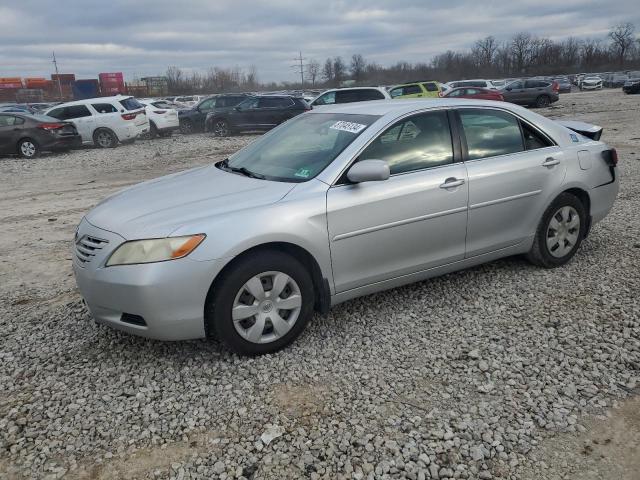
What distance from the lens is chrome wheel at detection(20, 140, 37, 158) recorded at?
15.6 meters

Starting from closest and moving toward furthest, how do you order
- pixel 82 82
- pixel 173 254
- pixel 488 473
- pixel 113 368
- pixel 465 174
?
pixel 488 473, pixel 173 254, pixel 113 368, pixel 465 174, pixel 82 82

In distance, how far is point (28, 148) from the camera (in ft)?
51.6

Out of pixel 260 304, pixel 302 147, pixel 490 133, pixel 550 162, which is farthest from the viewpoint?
pixel 550 162

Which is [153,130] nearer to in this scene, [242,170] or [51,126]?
[51,126]

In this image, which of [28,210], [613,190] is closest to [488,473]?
[613,190]

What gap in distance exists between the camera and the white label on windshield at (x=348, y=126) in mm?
3969

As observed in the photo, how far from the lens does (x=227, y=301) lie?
326 cm

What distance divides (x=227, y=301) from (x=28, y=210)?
22.6 feet

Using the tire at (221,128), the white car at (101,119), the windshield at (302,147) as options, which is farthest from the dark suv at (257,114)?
the windshield at (302,147)

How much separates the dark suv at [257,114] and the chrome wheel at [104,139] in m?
4.16

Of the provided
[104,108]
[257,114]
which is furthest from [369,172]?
[257,114]

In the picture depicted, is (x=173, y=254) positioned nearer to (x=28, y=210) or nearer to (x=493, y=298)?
(x=493, y=298)

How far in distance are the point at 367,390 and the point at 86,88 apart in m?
68.3

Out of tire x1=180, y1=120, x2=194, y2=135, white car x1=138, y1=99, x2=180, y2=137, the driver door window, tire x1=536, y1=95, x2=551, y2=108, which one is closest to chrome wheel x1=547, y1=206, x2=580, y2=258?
the driver door window
